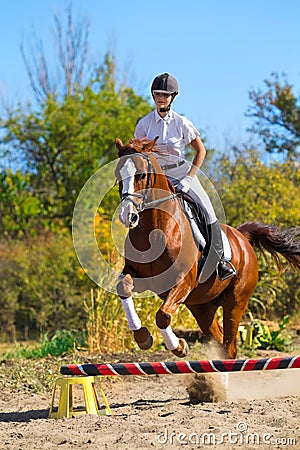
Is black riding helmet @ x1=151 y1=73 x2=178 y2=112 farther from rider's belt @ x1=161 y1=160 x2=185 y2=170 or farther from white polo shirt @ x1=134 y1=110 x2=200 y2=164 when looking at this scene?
rider's belt @ x1=161 y1=160 x2=185 y2=170

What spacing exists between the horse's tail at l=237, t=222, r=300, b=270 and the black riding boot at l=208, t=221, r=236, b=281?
1.24 m

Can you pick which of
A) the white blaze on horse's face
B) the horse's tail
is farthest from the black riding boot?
the white blaze on horse's face

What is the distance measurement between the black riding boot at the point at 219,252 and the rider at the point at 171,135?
87 mm

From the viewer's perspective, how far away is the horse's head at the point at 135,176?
5.28 meters

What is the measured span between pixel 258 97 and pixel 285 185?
8.52 m

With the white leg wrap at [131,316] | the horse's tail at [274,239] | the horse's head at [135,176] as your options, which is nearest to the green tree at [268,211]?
the horse's tail at [274,239]

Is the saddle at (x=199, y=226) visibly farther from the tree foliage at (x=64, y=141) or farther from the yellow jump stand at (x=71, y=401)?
the tree foliage at (x=64, y=141)

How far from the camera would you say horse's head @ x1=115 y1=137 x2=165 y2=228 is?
5281 millimetres

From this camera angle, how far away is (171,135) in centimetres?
617

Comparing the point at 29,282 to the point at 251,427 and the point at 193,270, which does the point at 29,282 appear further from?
the point at 251,427

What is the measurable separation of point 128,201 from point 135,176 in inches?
11.8

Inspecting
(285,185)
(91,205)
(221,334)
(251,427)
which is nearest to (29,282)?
(91,205)

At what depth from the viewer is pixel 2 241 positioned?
17.6m

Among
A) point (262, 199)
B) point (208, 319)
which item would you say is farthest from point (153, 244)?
point (262, 199)
